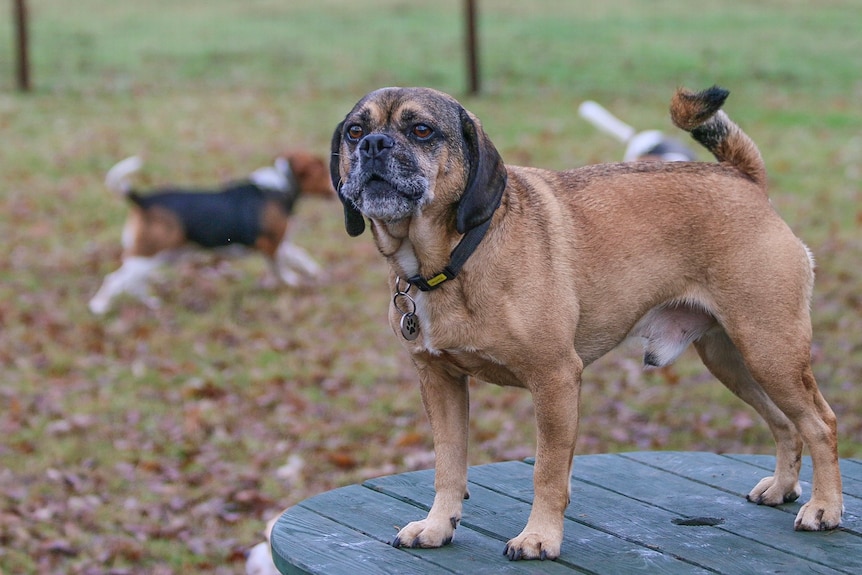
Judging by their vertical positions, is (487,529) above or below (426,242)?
below

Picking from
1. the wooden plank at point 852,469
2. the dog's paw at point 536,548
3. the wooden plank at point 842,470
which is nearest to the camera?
the dog's paw at point 536,548

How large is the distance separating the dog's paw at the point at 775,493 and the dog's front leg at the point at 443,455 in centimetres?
122

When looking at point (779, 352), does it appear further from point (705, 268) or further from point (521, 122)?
point (521, 122)

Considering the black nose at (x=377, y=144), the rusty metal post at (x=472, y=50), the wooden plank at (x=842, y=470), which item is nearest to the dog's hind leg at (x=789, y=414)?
the wooden plank at (x=842, y=470)

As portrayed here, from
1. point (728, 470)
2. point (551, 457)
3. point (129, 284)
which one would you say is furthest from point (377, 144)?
point (129, 284)

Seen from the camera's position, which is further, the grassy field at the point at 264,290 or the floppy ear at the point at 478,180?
the grassy field at the point at 264,290

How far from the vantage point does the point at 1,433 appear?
22.9ft

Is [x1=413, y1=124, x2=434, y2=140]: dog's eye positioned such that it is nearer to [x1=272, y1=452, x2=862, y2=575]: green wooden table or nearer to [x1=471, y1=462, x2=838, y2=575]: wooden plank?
[x1=272, y1=452, x2=862, y2=575]: green wooden table

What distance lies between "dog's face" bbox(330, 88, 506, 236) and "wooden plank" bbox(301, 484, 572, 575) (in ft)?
3.58

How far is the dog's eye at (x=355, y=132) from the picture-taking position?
343 cm

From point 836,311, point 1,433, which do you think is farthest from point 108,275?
point 836,311

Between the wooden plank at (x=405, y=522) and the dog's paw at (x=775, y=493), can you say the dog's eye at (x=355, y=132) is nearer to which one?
the wooden plank at (x=405, y=522)

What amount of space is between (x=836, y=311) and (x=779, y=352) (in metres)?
5.44

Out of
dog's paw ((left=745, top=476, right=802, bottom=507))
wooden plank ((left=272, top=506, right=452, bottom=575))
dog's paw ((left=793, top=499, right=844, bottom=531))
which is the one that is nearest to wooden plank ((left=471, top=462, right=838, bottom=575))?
dog's paw ((left=745, top=476, right=802, bottom=507))
